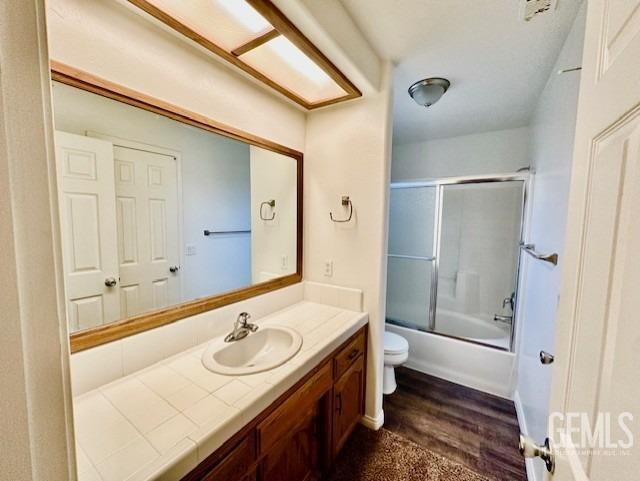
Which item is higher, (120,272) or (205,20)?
(205,20)

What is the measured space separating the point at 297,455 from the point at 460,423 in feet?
4.49

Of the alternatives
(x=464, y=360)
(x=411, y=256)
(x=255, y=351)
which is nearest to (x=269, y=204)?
(x=255, y=351)

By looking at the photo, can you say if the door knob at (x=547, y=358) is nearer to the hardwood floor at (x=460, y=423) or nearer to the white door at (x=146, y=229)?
the hardwood floor at (x=460, y=423)

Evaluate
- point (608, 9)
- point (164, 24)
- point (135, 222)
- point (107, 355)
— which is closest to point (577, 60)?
point (608, 9)

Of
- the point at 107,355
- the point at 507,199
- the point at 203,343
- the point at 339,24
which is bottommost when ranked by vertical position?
the point at 203,343

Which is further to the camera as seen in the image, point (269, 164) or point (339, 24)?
point (269, 164)

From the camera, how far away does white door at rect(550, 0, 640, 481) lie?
38 centimetres

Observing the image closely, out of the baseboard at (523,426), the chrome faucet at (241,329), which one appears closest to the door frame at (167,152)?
the chrome faucet at (241,329)

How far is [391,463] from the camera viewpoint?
1523 mm

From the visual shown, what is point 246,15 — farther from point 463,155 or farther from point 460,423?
point 460,423

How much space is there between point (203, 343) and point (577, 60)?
2.18 metres

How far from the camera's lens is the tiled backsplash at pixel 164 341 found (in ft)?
3.00

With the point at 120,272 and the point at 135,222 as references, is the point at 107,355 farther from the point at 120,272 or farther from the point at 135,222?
the point at 135,222

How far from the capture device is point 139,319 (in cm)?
106
